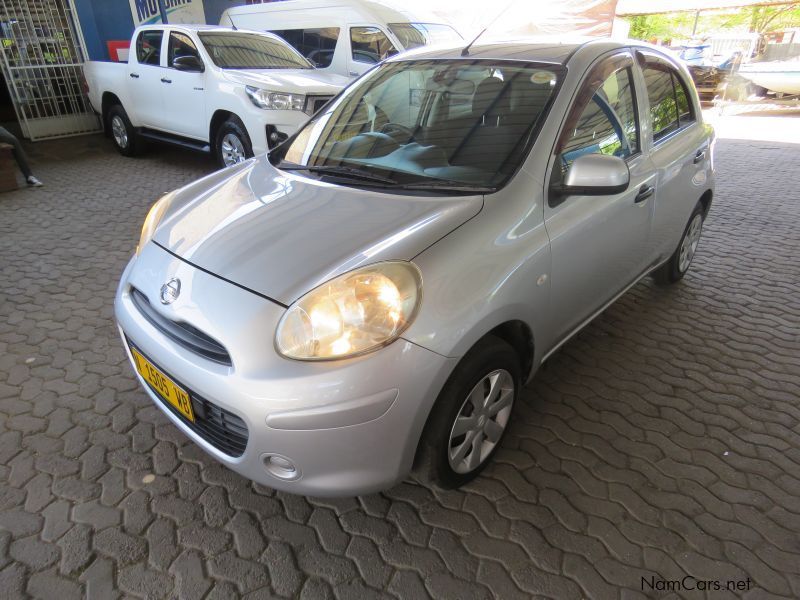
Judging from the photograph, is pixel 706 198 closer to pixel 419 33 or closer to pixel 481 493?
pixel 481 493

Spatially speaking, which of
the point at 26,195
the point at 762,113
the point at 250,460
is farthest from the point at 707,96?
the point at 250,460

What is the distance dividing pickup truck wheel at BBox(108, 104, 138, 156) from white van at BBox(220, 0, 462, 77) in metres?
2.95

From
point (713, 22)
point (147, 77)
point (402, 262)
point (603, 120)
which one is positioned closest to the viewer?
point (402, 262)

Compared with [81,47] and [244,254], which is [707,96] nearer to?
[81,47]

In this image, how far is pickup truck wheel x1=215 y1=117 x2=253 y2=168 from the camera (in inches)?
236

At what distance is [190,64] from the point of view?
20.7ft

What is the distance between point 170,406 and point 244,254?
66cm

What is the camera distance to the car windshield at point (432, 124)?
2.21 metres

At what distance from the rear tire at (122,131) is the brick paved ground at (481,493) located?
490cm

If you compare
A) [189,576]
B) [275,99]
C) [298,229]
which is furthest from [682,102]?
[275,99]

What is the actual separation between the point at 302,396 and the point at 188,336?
0.52 meters

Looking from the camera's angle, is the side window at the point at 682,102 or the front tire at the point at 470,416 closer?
the front tire at the point at 470,416

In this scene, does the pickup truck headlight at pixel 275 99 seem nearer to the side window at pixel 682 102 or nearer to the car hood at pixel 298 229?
the car hood at pixel 298 229

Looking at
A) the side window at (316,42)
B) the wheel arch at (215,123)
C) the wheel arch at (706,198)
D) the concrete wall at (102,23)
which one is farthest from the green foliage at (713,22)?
the wheel arch at (706,198)
